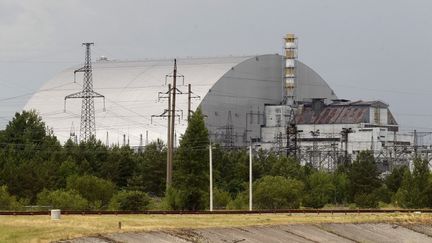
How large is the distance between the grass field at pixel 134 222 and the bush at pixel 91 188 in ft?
88.3

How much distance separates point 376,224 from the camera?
5191cm

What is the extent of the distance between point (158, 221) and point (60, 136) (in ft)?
367

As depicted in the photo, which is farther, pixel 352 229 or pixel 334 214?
pixel 334 214

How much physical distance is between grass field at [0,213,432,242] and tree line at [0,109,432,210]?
1595cm

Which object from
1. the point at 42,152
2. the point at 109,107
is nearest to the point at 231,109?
the point at 109,107

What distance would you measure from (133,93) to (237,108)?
15.3 m

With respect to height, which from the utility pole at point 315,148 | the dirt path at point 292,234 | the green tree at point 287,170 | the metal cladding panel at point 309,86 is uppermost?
the metal cladding panel at point 309,86

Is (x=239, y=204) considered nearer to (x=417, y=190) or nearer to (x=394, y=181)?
(x=417, y=190)

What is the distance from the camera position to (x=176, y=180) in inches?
2808

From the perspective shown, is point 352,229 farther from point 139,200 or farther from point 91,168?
point 91,168

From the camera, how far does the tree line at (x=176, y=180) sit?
231ft

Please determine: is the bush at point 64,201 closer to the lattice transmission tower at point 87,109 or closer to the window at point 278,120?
the lattice transmission tower at point 87,109

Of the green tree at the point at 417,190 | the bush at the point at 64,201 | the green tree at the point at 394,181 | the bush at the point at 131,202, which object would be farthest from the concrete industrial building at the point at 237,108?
the bush at the point at 131,202

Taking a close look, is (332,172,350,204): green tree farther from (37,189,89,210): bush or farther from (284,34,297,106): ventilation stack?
(284,34,297,106): ventilation stack
